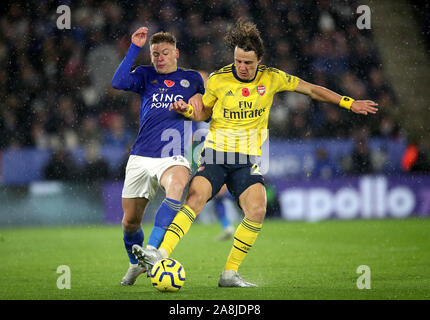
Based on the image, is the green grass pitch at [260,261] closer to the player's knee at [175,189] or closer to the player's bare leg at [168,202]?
the player's bare leg at [168,202]

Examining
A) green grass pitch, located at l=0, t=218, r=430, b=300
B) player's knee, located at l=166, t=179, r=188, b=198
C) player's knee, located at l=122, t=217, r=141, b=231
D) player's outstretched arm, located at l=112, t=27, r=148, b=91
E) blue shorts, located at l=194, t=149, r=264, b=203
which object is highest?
player's outstretched arm, located at l=112, t=27, r=148, b=91

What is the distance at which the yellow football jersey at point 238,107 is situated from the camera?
18.1 feet

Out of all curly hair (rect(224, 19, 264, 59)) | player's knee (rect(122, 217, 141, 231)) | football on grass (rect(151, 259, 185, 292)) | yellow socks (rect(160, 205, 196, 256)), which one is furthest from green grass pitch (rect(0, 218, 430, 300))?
curly hair (rect(224, 19, 264, 59))

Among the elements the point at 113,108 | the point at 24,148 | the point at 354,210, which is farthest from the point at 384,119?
the point at 24,148

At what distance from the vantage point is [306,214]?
507 inches

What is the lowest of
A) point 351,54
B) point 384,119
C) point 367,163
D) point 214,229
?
point 214,229

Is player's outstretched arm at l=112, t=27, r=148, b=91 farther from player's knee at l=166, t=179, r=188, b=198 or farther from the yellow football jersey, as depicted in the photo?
player's knee at l=166, t=179, r=188, b=198

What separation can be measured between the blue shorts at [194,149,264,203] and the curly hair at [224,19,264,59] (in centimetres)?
88

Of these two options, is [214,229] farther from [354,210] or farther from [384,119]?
[384,119]

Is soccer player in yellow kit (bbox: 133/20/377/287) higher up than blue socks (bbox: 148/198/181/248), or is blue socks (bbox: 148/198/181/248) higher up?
soccer player in yellow kit (bbox: 133/20/377/287)

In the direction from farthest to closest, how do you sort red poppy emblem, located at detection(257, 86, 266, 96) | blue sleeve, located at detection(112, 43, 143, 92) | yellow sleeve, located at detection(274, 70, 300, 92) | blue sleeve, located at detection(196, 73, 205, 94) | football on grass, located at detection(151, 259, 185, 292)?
blue sleeve, located at detection(196, 73, 205, 94) → blue sleeve, located at detection(112, 43, 143, 92) → yellow sleeve, located at detection(274, 70, 300, 92) → red poppy emblem, located at detection(257, 86, 266, 96) → football on grass, located at detection(151, 259, 185, 292)

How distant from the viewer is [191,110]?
18.2ft

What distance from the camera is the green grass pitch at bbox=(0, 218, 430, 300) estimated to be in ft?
16.7
